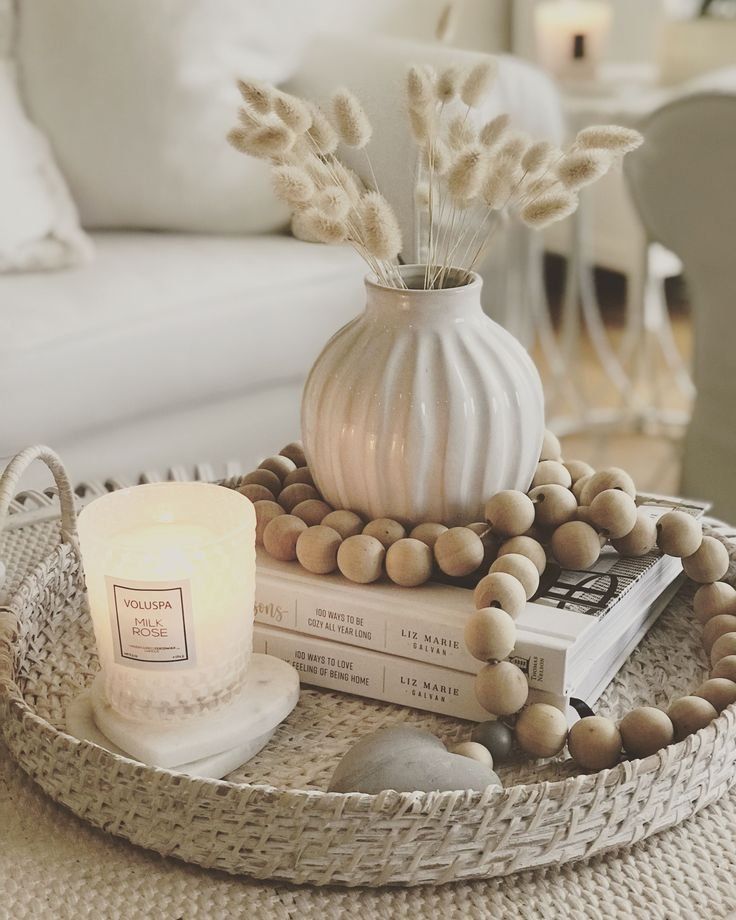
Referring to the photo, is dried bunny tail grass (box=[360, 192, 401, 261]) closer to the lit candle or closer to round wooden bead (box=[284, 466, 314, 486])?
round wooden bead (box=[284, 466, 314, 486])

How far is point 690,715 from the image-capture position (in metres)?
0.66

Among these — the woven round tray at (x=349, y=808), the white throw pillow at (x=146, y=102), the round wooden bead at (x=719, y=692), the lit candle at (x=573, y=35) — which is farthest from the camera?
the lit candle at (x=573, y=35)

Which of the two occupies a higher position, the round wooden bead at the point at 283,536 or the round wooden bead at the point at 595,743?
the round wooden bead at the point at 283,536

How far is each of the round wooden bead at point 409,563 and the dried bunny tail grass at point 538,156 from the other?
26 cm

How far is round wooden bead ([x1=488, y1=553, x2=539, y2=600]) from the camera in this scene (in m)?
0.71

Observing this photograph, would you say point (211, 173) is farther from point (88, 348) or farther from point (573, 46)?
point (573, 46)

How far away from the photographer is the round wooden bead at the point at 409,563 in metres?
0.73

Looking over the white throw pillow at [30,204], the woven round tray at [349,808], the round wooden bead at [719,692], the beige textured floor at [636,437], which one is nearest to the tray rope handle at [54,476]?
the woven round tray at [349,808]

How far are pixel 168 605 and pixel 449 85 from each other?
15.0 inches

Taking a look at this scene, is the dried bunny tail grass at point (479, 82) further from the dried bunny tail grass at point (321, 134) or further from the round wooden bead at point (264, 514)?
the round wooden bead at point (264, 514)

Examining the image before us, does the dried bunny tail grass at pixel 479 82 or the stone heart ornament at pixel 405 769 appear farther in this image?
the dried bunny tail grass at pixel 479 82

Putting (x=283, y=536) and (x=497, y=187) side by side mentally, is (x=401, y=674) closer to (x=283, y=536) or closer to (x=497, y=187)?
(x=283, y=536)

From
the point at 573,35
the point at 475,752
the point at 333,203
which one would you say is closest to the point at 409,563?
the point at 475,752

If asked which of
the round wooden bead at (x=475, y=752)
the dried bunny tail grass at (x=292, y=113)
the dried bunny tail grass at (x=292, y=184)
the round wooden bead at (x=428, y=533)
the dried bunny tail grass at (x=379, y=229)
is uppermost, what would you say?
the dried bunny tail grass at (x=292, y=113)
